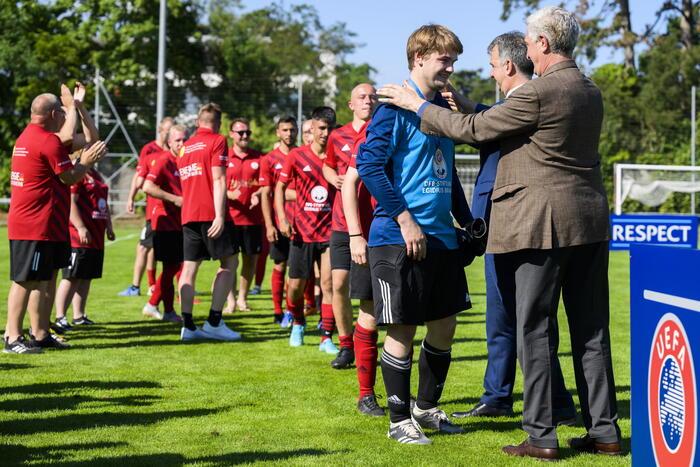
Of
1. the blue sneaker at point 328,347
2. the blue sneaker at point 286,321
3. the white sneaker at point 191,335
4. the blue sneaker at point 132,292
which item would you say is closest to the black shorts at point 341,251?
the blue sneaker at point 328,347

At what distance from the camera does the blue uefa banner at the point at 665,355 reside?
3.19 metres

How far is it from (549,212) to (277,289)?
6636mm

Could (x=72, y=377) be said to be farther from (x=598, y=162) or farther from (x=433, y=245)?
(x=598, y=162)

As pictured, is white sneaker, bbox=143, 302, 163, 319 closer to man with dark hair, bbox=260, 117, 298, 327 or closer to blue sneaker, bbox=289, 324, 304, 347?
man with dark hair, bbox=260, 117, 298, 327

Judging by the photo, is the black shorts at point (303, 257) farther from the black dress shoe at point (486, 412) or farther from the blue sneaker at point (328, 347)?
the black dress shoe at point (486, 412)

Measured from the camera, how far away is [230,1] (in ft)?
210

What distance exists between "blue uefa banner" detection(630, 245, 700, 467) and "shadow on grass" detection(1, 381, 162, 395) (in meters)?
4.15

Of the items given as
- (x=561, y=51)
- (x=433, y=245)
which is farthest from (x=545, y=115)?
(x=433, y=245)

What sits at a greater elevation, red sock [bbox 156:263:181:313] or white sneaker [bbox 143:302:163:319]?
red sock [bbox 156:263:181:313]

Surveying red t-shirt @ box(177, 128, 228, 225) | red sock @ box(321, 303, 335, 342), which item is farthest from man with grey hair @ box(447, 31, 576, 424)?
red t-shirt @ box(177, 128, 228, 225)

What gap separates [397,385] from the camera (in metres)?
5.39

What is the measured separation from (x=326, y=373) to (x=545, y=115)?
3472 millimetres

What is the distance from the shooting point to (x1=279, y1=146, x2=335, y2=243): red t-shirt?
9.50m

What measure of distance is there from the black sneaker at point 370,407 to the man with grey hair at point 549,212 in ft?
3.77
